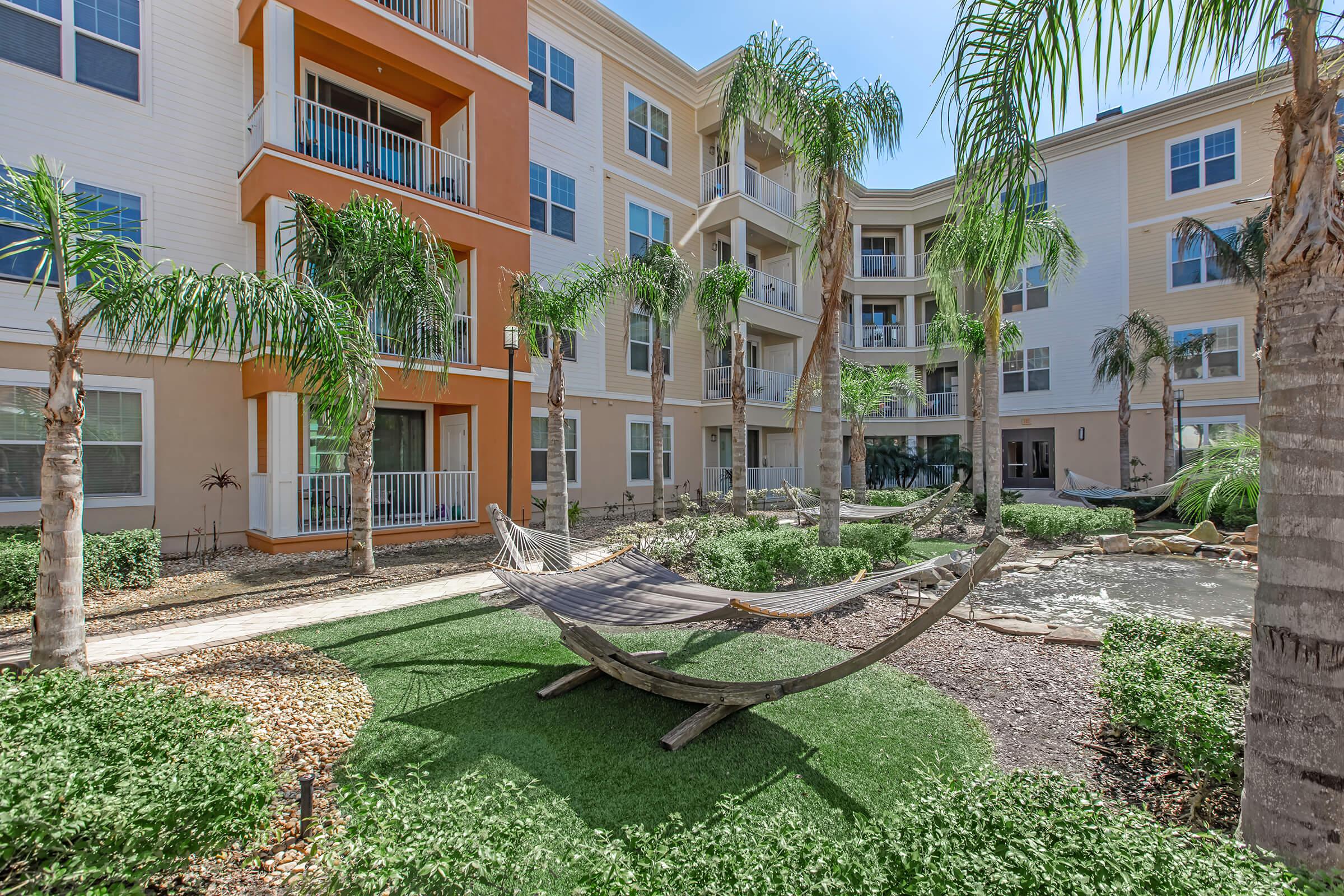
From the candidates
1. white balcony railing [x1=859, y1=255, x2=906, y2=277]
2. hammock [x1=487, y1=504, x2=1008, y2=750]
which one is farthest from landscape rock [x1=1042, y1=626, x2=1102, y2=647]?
white balcony railing [x1=859, y1=255, x2=906, y2=277]

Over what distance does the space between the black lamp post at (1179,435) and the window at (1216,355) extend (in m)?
0.71

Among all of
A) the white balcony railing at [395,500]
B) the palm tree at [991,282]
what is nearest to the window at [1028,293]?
the palm tree at [991,282]

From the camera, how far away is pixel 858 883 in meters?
1.83

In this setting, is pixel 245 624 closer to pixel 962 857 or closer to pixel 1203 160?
pixel 962 857

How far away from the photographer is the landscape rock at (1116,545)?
10.3 m

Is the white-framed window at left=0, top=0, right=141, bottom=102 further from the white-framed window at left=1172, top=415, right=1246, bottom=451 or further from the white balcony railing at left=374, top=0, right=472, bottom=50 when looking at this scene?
the white-framed window at left=1172, top=415, right=1246, bottom=451

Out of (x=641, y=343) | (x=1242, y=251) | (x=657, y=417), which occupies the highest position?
(x=1242, y=251)

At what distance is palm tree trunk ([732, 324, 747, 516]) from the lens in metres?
11.3

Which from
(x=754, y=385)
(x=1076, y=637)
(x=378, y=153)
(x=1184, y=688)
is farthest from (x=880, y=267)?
(x=1184, y=688)

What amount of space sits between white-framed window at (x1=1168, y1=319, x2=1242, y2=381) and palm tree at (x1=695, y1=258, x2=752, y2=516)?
46.1 ft

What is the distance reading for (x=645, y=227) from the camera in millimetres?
16281

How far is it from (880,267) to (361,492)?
22100 mm

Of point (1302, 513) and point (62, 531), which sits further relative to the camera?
point (62, 531)

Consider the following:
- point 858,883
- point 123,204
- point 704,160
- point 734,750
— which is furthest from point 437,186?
point 858,883
